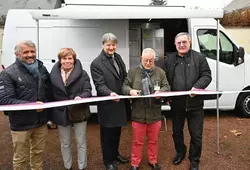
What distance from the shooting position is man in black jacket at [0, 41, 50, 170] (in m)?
3.03

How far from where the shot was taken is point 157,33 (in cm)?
672

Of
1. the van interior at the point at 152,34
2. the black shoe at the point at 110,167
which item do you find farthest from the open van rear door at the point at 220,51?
the black shoe at the point at 110,167

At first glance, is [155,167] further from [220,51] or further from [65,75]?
[220,51]

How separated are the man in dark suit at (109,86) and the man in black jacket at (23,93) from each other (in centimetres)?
67

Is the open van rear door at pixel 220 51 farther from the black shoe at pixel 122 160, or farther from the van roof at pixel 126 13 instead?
the black shoe at pixel 122 160

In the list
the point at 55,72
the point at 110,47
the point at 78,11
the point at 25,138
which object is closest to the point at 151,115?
the point at 110,47

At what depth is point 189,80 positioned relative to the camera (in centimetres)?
371

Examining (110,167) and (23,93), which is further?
(110,167)

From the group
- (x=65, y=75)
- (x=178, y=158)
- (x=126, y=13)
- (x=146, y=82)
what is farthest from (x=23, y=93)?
(x=178, y=158)

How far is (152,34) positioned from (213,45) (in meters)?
1.42

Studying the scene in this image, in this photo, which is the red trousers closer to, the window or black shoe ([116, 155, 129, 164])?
black shoe ([116, 155, 129, 164])

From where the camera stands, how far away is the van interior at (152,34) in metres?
6.49

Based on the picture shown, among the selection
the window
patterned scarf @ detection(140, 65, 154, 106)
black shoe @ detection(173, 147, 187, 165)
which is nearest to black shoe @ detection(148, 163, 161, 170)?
black shoe @ detection(173, 147, 187, 165)

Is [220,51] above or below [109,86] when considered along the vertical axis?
above
